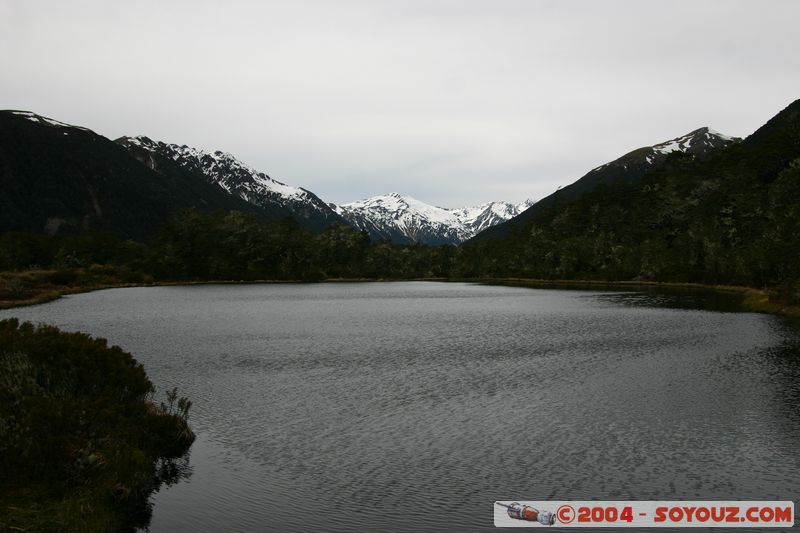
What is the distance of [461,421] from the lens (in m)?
33.8

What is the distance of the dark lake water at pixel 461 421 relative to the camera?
2288 cm

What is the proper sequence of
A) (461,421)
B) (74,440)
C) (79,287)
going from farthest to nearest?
(79,287)
(461,421)
(74,440)

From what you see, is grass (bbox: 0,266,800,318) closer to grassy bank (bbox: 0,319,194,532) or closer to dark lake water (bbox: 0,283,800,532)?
dark lake water (bbox: 0,283,800,532)

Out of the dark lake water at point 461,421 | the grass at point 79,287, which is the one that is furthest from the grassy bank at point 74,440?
the grass at point 79,287

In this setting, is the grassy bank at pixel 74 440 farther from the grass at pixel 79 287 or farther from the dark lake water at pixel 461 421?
the grass at pixel 79 287

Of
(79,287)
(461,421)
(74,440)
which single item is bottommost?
(461,421)

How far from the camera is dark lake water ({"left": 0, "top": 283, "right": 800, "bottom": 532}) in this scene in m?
22.9

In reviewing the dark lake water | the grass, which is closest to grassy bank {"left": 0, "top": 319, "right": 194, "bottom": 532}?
the dark lake water

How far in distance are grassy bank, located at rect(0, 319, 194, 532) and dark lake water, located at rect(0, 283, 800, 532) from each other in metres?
1.49

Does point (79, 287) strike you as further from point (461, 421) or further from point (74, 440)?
point (74, 440)

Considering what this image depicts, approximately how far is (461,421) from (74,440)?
1976cm

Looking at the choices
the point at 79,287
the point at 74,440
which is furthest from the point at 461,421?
the point at 79,287

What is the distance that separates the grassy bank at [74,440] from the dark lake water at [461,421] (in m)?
1.49

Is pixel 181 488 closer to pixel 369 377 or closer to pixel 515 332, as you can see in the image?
pixel 369 377
